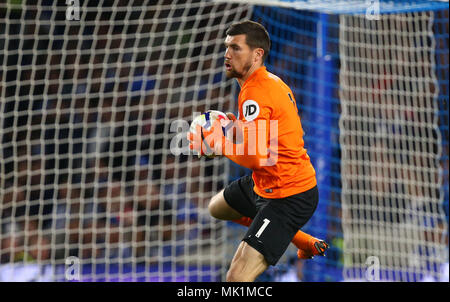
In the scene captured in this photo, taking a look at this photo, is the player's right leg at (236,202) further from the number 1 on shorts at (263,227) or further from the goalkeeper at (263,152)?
the number 1 on shorts at (263,227)

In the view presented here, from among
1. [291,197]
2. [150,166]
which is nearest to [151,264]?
[150,166]

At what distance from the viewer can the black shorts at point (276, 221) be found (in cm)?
386

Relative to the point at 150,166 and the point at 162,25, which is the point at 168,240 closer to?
the point at 150,166

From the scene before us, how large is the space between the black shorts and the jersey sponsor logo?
0.53m

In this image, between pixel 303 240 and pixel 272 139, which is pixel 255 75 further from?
pixel 303 240

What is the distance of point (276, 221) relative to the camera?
3.90 metres

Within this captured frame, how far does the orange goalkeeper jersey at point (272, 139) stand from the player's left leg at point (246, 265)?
0.35m

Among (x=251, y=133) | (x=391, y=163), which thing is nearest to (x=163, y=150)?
(x=391, y=163)

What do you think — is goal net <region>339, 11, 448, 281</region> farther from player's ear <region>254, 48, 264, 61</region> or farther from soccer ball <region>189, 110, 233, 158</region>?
soccer ball <region>189, 110, 233, 158</region>

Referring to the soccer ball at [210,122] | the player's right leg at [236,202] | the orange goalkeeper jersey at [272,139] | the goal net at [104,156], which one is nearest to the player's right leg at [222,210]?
the player's right leg at [236,202]
